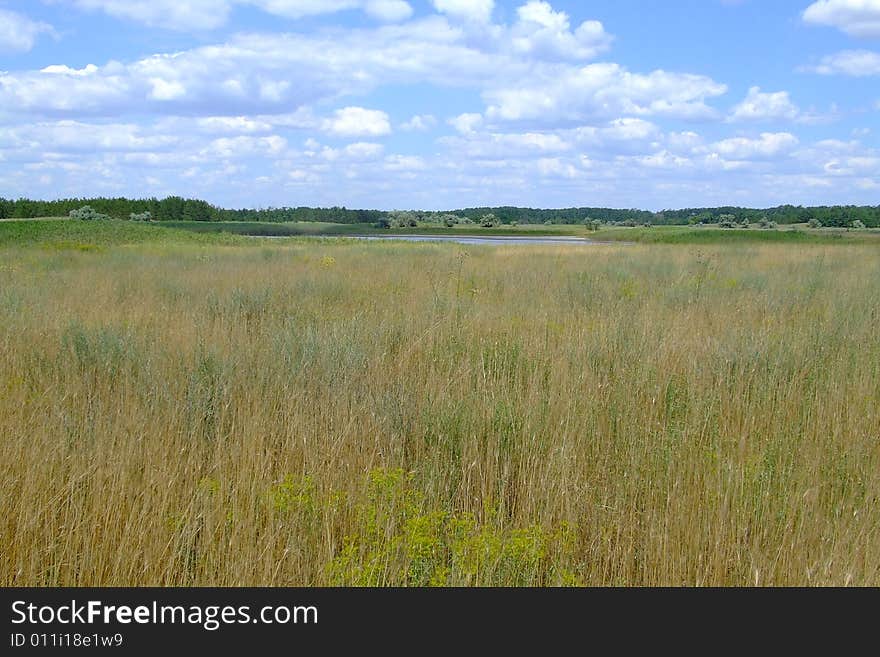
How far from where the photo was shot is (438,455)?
12.7ft

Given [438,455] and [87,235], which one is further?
[87,235]

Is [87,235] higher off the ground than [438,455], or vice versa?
[87,235]

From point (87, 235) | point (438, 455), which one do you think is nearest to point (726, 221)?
point (87, 235)

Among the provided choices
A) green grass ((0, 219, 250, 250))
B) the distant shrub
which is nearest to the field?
green grass ((0, 219, 250, 250))

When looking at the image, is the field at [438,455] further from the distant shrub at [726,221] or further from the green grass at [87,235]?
the distant shrub at [726,221]

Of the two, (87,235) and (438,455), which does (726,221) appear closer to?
(87,235)

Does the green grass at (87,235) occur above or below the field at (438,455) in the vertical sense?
above

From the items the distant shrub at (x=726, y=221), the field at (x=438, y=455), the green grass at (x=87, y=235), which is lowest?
the field at (x=438, y=455)

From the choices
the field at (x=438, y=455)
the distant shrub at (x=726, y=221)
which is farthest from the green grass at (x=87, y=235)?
the distant shrub at (x=726, y=221)

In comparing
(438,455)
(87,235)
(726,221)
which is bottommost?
(438,455)

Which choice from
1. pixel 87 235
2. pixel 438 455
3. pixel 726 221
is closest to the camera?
pixel 438 455

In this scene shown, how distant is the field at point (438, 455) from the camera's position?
287 cm

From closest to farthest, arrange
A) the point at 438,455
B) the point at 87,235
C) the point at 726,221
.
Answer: the point at 438,455 < the point at 87,235 < the point at 726,221

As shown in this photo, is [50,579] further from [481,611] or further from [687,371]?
[687,371]
